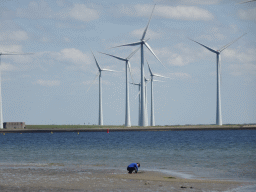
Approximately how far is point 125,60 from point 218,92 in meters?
36.7

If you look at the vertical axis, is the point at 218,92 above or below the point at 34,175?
above

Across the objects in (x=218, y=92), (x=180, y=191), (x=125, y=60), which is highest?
(x=125, y=60)

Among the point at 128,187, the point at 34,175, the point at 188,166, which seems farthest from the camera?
the point at 188,166

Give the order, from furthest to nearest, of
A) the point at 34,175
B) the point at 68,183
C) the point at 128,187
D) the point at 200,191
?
→ the point at 34,175, the point at 68,183, the point at 128,187, the point at 200,191

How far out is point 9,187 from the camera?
29.5 m

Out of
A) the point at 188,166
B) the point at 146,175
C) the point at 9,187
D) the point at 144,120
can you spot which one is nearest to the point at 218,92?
the point at 144,120

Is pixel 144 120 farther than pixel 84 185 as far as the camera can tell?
Yes

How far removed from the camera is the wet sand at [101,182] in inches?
1171

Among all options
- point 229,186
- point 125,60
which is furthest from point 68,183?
point 125,60

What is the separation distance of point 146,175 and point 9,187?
42.5ft

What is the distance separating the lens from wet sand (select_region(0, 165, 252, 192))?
29750 mm

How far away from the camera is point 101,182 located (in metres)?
33.0

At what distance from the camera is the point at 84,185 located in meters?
31.4

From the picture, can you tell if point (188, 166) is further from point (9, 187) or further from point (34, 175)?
point (9, 187)
